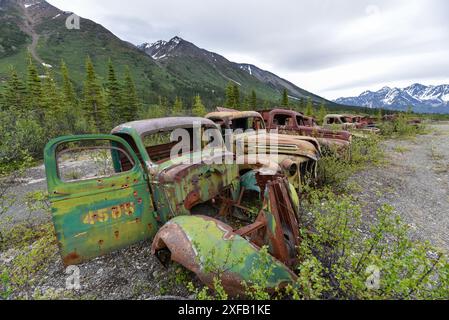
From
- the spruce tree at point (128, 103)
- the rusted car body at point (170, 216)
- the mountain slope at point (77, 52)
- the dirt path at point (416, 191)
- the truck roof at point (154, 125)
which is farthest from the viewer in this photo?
the mountain slope at point (77, 52)

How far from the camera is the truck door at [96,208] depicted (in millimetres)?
2662

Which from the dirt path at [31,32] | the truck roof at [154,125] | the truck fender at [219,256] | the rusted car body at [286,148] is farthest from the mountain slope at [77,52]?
the truck fender at [219,256]

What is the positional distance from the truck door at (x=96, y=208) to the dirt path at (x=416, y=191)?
3355mm

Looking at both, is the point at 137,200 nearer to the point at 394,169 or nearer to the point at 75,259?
the point at 75,259

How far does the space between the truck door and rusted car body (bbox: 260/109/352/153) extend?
511cm

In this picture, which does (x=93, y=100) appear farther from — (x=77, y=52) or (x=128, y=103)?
(x=77, y=52)

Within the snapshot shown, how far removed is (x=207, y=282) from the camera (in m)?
2.04

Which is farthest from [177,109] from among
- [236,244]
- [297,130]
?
[236,244]

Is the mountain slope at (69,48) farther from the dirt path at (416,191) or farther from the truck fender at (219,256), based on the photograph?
the truck fender at (219,256)

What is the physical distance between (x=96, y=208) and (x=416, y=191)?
6.81 meters

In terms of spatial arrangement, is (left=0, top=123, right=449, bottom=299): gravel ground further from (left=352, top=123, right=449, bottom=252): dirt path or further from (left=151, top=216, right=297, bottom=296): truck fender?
(left=151, top=216, right=297, bottom=296): truck fender

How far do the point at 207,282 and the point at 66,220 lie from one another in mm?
1825

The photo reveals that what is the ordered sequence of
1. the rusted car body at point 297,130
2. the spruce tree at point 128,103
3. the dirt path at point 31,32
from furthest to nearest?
the dirt path at point 31,32 < the spruce tree at point 128,103 < the rusted car body at point 297,130
